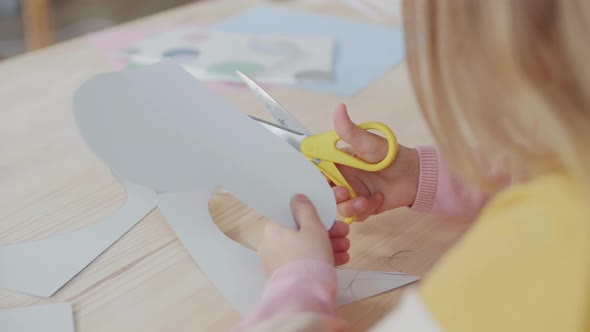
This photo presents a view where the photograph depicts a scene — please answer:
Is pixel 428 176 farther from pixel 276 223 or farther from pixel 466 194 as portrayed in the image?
pixel 276 223

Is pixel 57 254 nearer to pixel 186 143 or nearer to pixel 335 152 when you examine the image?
pixel 186 143

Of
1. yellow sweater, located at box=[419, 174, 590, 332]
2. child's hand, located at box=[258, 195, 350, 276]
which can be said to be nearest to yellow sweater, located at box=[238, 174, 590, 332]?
yellow sweater, located at box=[419, 174, 590, 332]

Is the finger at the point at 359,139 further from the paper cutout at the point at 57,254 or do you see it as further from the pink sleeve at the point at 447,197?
the paper cutout at the point at 57,254

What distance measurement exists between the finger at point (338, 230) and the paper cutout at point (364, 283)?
0.03 meters

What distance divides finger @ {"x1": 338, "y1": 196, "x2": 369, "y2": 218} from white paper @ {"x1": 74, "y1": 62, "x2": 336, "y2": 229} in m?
0.04

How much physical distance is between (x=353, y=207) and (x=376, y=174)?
62 mm

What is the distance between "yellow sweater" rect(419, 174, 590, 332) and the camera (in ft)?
1.14

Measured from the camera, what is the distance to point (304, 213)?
20.3 inches

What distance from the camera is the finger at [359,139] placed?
0.61 meters

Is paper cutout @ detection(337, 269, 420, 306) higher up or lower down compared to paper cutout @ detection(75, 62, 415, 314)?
lower down

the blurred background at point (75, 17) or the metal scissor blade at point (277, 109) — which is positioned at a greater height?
the metal scissor blade at point (277, 109)

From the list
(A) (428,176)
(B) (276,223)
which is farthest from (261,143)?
(A) (428,176)

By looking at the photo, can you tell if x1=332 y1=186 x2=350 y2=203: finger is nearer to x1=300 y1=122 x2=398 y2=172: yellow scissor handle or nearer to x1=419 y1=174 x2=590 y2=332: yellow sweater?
x1=300 y1=122 x2=398 y2=172: yellow scissor handle

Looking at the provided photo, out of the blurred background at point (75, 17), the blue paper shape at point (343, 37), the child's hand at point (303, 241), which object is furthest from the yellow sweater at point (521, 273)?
the blurred background at point (75, 17)
